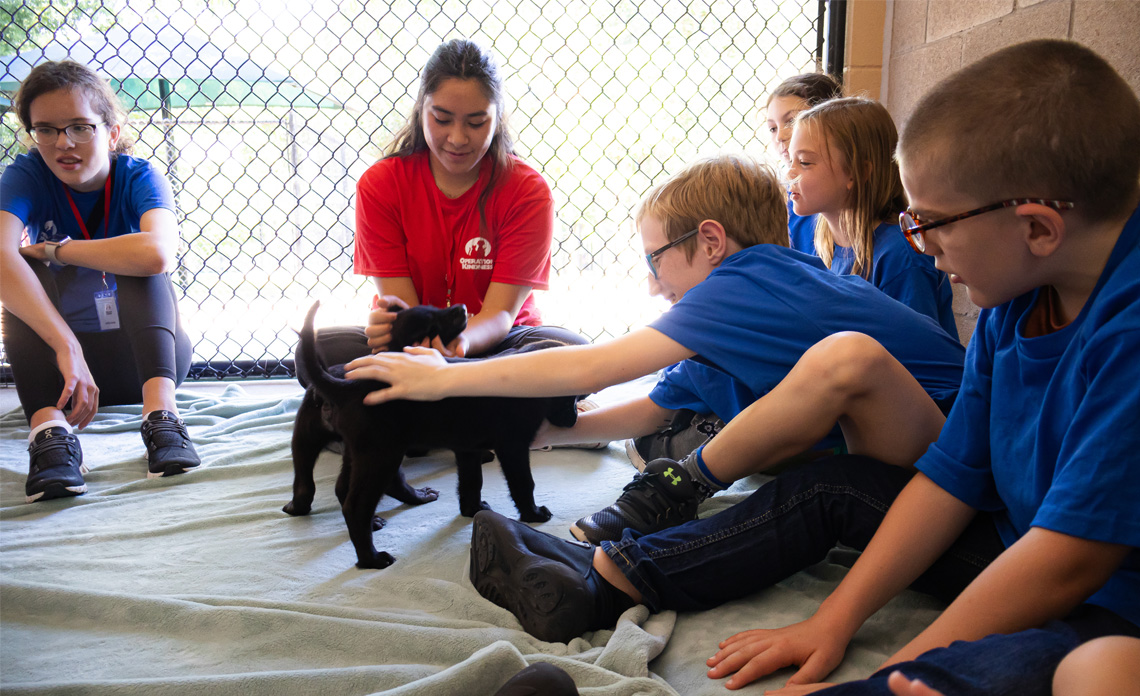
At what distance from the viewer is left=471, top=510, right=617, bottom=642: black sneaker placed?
1229 millimetres

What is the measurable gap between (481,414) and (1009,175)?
1089 mm

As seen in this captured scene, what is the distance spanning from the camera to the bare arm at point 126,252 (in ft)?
7.30

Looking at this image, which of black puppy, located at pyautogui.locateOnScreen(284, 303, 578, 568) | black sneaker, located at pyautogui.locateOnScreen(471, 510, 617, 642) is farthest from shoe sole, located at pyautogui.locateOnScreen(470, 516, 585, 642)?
black puppy, located at pyautogui.locateOnScreen(284, 303, 578, 568)

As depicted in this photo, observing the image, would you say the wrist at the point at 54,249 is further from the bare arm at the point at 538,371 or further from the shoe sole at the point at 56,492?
the bare arm at the point at 538,371

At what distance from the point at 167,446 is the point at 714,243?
1.71m

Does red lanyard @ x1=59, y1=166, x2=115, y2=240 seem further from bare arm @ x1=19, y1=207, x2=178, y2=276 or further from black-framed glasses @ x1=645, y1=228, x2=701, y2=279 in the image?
black-framed glasses @ x1=645, y1=228, x2=701, y2=279

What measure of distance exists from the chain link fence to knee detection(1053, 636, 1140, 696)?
2941 mm

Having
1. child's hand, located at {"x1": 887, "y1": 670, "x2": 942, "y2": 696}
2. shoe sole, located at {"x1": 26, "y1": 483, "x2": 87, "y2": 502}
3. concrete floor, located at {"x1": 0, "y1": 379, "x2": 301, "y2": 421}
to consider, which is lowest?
concrete floor, located at {"x1": 0, "y1": 379, "x2": 301, "y2": 421}

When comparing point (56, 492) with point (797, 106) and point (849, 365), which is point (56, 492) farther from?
point (797, 106)

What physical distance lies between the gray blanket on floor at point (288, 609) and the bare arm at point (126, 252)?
674 millimetres

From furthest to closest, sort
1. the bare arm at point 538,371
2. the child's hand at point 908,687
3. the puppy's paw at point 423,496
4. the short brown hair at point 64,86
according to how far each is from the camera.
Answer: the short brown hair at point 64,86 < the puppy's paw at point 423,496 < the bare arm at point 538,371 < the child's hand at point 908,687

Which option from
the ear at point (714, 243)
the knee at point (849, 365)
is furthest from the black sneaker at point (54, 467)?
the knee at point (849, 365)

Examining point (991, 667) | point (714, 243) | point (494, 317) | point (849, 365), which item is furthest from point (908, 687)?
point (494, 317)

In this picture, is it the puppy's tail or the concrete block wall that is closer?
the puppy's tail
